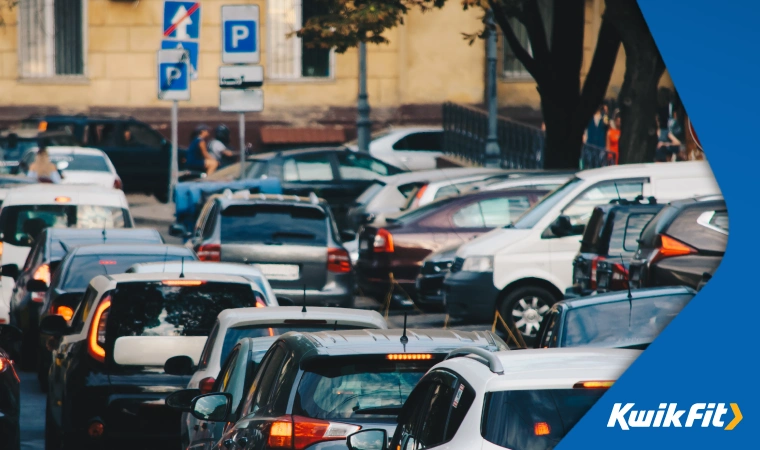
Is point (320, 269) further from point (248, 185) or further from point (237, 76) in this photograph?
point (248, 185)

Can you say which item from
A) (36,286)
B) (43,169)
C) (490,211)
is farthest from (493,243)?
(43,169)

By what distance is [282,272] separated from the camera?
16.4 m

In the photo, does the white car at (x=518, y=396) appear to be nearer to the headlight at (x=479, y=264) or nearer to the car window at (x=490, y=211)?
the headlight at (x=479, y=264)

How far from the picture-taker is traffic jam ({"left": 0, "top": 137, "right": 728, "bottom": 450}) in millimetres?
4707

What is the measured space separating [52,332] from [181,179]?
18.3 metres

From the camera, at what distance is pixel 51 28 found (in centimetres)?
3503

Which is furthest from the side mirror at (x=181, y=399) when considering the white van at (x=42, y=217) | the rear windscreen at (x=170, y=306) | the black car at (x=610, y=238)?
the white van at (x=42, y=217)

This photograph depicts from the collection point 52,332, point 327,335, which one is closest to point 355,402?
point 327,335

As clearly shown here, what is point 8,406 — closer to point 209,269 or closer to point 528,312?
point 209,269

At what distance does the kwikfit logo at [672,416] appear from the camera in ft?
9.07

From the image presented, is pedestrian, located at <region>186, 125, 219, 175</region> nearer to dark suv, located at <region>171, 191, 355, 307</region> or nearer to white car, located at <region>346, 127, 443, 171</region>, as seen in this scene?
white car, located at <region>346, 127, 443, 171</region>

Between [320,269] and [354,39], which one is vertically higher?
[354,39]

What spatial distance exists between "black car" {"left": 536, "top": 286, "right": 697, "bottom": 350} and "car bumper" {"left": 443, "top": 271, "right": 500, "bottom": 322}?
5.44m

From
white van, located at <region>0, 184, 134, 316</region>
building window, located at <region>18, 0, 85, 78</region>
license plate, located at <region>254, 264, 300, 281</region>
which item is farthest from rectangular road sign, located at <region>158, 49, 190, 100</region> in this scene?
building window, located at <region>18, 0, 85, 78</region>
